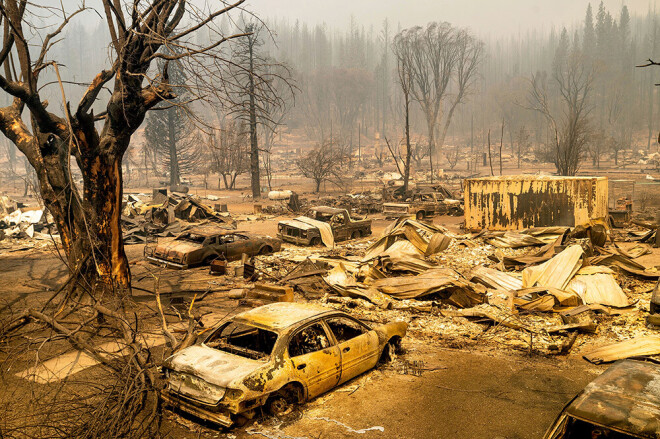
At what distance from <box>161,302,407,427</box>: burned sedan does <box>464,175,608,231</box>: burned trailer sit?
1288cm

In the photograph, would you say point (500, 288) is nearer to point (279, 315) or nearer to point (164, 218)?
point (279, 315)

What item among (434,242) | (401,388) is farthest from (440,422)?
(434,242)

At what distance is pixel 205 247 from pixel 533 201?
11824 millimetres

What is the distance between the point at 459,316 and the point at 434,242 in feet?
16.3

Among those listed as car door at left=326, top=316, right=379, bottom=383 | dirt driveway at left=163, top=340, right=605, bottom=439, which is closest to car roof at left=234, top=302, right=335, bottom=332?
car door at left=326, top=316, right=379, bottom=383

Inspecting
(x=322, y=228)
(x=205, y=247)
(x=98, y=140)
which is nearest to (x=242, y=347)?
(x=98, y=140)

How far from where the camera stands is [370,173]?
201ft

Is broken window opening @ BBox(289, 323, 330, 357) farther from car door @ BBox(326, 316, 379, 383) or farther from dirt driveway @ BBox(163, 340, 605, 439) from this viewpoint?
dirt driveway @ BBox(163, 340, 605, 439)

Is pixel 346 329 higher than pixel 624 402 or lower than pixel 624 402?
lower

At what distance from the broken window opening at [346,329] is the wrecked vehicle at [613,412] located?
10.3ft

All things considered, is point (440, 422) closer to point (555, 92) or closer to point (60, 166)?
point (60, 166)

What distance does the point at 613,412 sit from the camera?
3.75 metres

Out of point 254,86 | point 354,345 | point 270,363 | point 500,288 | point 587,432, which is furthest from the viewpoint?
point 254,86

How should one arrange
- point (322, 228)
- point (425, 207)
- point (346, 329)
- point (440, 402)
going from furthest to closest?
point (425, 207)
point (322, 228)
point (346, 329)
point (440, 402)
